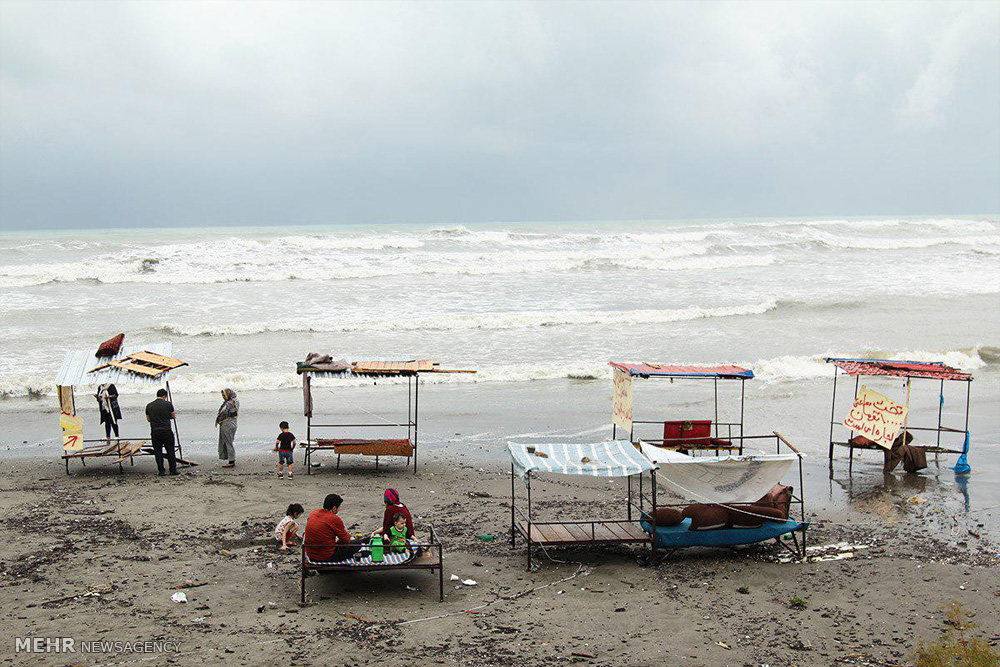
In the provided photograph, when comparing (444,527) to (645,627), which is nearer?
(645,627)

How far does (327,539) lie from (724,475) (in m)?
4.70

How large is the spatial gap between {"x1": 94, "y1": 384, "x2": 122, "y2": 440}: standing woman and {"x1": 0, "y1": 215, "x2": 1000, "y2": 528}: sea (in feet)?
3.77

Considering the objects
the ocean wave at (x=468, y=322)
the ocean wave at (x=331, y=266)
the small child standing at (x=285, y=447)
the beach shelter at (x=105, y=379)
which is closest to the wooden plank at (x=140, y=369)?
the beach shelter at (x=105, y=379)

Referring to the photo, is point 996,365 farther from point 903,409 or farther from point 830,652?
point 830,652

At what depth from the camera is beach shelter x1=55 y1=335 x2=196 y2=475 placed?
14227 mm

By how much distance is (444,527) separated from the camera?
1142 centimetres

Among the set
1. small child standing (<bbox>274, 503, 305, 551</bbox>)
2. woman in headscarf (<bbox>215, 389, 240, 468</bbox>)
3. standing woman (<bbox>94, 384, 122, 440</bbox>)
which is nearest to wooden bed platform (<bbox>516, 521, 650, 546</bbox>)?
small child standing (<bbox>274, 503, 305, 551</bbox>)

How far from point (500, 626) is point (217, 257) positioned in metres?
46.7

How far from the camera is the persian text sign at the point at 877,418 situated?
44.3 ft

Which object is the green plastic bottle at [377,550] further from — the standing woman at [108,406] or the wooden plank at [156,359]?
the standing woman at [108,406]

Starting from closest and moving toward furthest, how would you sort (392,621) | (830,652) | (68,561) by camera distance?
(830,652) < (392,621) < (68,561)

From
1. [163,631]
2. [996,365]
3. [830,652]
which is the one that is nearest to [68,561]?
[163,631]

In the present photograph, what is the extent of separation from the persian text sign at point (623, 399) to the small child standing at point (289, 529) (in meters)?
5.15

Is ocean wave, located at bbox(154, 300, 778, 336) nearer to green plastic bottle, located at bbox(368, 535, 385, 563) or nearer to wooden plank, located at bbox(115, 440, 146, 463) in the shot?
wooden plank, located at bbox(115, 440, 146, 463)
